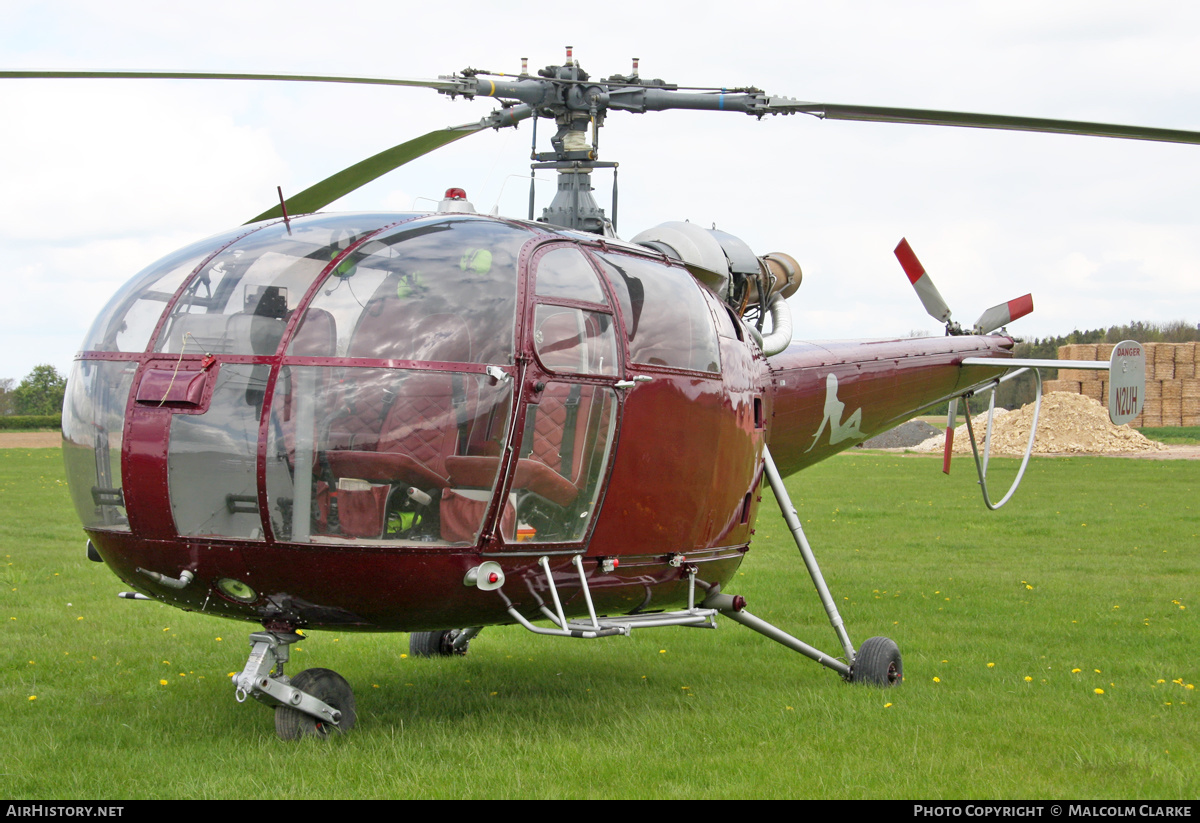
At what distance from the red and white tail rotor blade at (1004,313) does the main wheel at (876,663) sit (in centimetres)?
482

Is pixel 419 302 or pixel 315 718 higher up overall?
pixel 419 302

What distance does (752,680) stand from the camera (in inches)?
331

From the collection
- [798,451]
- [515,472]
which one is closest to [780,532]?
[798,451]

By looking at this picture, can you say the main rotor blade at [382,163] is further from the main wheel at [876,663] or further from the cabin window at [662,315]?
the main wheel at [876,663]

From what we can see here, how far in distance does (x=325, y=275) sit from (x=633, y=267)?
1.91 m

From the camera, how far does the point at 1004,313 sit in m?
11.9

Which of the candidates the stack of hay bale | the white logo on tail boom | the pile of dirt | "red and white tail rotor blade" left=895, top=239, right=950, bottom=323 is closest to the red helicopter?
the white logo on tail boom

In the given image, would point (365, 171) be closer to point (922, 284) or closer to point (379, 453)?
point (379, 453)

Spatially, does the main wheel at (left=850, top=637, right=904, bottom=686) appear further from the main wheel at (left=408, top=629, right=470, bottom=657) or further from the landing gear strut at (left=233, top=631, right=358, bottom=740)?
the landing gear strut at (left=233, top=631, right=358, bottom=740)

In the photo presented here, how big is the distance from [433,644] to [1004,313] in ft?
22.2

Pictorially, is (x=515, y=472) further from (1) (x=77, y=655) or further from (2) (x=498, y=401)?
(1) (x=77, y=655)

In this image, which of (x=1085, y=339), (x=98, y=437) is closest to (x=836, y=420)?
(x=98, y=437)

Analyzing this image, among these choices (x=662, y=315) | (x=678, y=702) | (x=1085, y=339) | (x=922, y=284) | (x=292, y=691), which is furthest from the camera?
(x=1085, y=339)

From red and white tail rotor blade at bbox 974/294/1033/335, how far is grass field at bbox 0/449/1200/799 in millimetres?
2846
